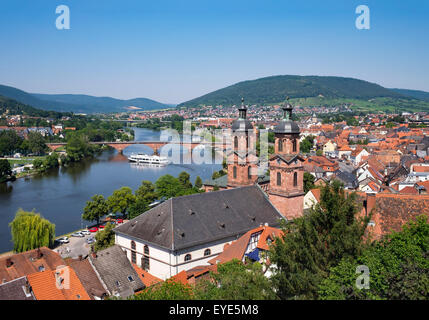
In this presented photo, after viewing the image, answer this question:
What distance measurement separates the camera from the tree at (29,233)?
27.4 meters

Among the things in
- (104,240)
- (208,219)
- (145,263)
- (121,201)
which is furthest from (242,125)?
(121,201)

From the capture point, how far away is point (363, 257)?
35.7ft

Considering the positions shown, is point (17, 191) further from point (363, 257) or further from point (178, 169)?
point (363, 257)

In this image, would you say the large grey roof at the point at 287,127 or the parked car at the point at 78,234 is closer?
the large grey roof at the point at 287,127

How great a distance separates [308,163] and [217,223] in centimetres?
3365

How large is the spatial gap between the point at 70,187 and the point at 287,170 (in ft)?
122

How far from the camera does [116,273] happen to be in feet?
67.1

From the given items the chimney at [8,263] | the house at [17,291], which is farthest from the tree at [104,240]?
the house at [17,291]

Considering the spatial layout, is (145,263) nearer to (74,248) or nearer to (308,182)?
(74,248)

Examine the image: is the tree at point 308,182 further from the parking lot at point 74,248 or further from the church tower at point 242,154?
the parking lot at point 74,248

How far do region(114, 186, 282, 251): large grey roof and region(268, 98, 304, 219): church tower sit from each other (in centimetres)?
138

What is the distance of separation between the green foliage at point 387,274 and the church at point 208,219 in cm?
612

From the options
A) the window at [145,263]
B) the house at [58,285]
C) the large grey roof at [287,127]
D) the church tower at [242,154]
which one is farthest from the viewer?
the church tower at [242,154]

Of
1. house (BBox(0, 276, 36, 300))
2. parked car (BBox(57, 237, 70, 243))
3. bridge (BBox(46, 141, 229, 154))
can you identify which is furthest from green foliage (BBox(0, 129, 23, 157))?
house (BBox(0, 276, 36, 300))
